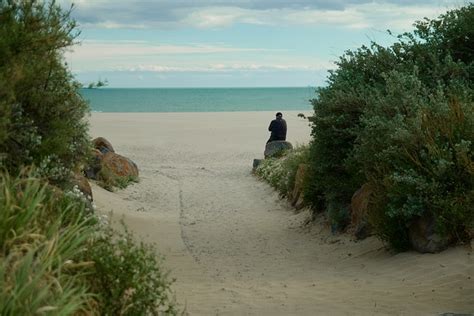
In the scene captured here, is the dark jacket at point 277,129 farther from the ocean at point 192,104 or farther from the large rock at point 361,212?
the ocean at point 192,104

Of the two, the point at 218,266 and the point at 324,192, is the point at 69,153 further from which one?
the point at 324,192

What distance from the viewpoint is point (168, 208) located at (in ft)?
61.9

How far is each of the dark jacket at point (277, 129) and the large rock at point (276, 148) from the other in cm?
52

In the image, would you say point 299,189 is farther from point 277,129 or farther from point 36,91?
point 277,129

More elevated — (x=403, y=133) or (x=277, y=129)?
(x=403, y=133)

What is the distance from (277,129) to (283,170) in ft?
20.3

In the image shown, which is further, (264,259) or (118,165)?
(118,165)

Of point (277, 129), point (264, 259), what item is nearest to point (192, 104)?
point (277, 129)

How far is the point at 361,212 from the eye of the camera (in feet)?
43.2

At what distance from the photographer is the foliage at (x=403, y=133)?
1090 cm

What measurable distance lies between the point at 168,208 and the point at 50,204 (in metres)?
11.8

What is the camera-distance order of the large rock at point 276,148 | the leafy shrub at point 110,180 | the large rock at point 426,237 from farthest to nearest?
Answer: the large rock at point 276,148 → the leafy shrub at point 110,180 → the large rock at point 426,237

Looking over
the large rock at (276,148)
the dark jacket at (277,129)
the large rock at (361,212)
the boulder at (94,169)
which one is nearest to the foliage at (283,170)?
the large rock at (276,148)

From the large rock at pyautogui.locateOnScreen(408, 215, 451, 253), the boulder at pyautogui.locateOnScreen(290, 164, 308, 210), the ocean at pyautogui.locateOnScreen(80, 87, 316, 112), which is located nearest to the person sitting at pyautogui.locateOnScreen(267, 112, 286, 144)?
the boulder at pyautogui.locateOnScreen(290, 164, 308, 210)
